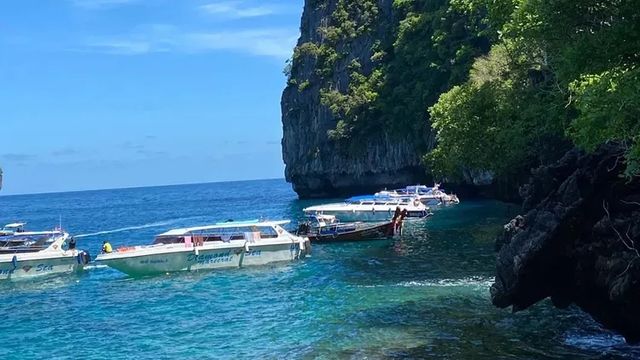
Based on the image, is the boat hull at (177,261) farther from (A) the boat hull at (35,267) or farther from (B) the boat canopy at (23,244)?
(B) the boat canopy at (23,244)

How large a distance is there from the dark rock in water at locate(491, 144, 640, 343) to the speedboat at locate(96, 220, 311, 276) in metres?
18.9

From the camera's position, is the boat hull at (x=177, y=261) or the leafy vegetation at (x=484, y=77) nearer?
the leafy vegetation at (x=484, y=77)

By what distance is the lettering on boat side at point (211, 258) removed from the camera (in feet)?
101

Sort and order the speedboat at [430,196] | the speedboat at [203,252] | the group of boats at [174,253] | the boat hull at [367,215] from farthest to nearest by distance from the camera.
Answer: the speedboat at [430,196]
the boat hull at [367,215]
the group of boats at [174,253]
the speedboat at [203,252]

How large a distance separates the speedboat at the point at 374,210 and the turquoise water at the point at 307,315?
1974cm

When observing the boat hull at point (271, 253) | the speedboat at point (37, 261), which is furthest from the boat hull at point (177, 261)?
the speedboat at point (37, 261)

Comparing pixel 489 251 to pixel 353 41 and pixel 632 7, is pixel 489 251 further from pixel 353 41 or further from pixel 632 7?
pixel 353 41

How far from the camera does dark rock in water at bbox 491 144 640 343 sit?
37.3 ft

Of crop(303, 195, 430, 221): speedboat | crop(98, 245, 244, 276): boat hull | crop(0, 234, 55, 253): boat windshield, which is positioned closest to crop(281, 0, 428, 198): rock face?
crop(303, 195, 430, 221): speedboat

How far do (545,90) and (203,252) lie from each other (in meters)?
18.1

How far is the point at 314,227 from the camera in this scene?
40062mm

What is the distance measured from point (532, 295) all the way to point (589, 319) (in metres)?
3.30

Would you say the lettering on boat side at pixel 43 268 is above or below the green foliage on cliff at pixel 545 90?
below

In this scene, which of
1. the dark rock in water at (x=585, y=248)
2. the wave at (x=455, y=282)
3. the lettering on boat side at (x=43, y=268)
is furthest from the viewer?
the lettering on boat side at (x=43, y=268)
